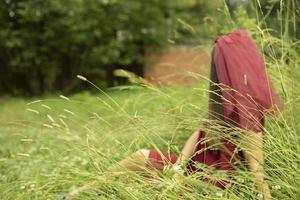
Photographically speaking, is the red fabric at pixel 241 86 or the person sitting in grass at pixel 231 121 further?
the red fabric at pixel 241 86

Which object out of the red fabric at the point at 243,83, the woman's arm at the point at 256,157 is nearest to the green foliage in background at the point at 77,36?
the red fabric at the point at 243,83

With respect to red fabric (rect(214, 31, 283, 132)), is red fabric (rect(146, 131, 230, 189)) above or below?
below

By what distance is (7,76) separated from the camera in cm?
1461

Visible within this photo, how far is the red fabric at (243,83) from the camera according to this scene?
2967 millimetres

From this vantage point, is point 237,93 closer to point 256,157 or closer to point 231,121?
point 231,121

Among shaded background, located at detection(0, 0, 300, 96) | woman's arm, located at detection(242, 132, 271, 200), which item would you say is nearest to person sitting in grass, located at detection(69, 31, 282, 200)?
woman's arm, located at detection(242, 132, 271, 200)

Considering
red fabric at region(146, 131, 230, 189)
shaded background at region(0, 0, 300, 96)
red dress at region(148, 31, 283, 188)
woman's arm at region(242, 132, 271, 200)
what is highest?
red dress at region(148, 31, 283, 188)

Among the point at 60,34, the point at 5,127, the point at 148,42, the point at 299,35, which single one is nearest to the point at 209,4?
the point at 148,42

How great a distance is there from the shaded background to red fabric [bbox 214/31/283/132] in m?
9.82

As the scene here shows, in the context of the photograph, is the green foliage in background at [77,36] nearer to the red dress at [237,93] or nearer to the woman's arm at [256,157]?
the red dress at [237,93]

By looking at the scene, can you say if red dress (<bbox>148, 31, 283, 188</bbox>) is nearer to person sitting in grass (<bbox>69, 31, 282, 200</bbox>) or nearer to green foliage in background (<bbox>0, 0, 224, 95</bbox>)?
person sitting in grass (<bbox>69, 31, 282, 200</bbox>)

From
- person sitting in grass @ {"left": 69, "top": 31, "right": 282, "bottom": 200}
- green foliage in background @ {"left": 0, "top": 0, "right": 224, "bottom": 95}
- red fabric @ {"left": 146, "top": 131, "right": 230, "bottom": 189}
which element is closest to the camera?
person sitting in grass @ {"left": 69, "top": 31, "right": 282, "bottom": 200}

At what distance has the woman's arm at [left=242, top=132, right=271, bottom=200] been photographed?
2625mm

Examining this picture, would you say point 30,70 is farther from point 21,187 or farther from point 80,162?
point 21,187
